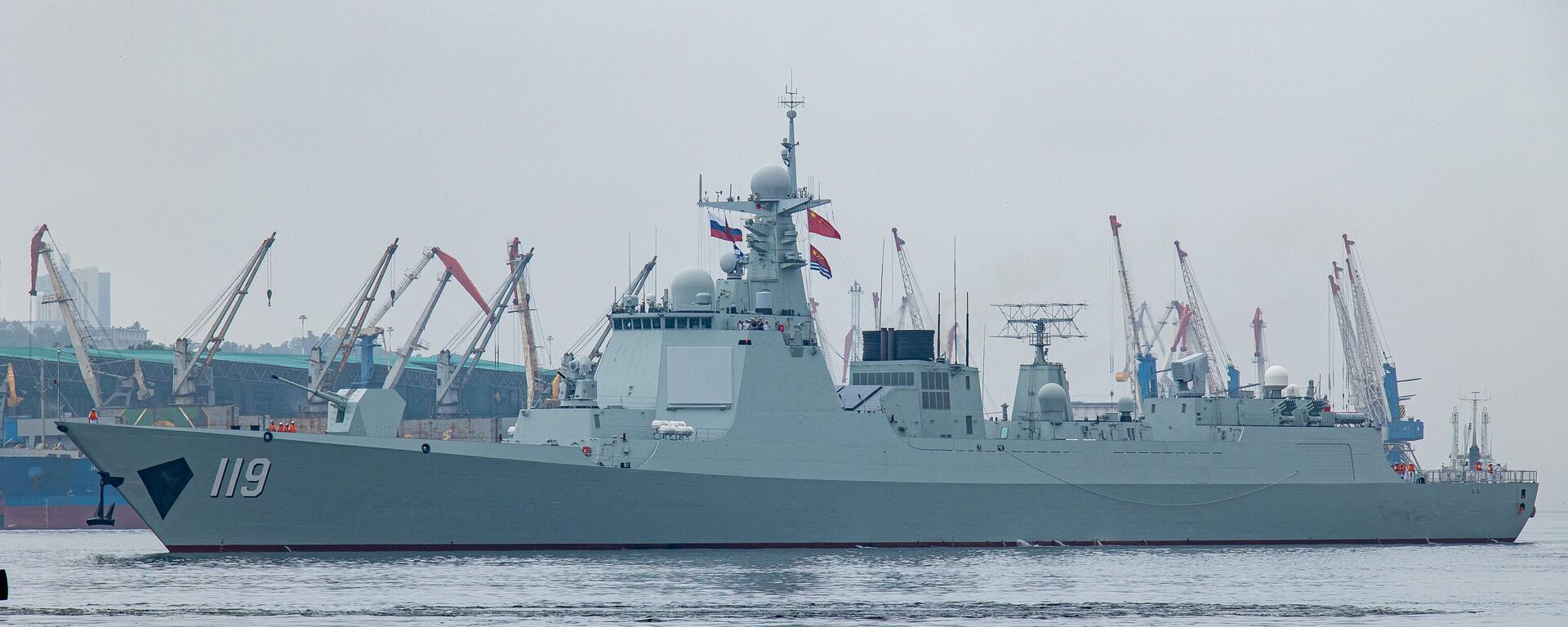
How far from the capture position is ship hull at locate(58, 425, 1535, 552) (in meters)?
28.9

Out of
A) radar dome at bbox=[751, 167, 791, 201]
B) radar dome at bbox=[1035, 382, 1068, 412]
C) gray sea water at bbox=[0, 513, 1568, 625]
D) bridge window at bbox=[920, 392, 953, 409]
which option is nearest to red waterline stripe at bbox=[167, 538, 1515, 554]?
gray sea water at bbox=[0, 513, 1568, 625]

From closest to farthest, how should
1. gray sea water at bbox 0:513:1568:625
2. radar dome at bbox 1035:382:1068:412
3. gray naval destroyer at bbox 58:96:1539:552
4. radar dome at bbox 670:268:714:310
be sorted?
gray sea water at bbox 0:513:1568:625, gray naval destroyer at bbox 58:96:1539:552, radar dome at bbox 670:268:714:310, radar dome at bbox 1035:382:1068:412

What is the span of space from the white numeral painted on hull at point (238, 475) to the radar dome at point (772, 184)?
11.6 metres

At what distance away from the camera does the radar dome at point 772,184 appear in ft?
115

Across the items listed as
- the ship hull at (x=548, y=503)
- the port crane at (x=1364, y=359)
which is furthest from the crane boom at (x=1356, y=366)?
the ship hull at (x=548, y=503)

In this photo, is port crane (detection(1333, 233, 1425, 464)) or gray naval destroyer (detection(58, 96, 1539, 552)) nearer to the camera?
gray naval destroyer (detection(58, 96, 1539, 552))

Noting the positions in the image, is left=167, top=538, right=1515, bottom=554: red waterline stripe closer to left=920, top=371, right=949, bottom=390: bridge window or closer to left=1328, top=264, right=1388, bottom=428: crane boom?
left=920, top=371, right=949, bottom=390: bridge window

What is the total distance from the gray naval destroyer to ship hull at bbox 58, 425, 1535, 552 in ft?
0.13

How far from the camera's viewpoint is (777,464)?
32.2 meters

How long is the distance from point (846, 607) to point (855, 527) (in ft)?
33.9

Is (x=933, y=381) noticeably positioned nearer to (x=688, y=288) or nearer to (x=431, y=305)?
(x=688, y=288)

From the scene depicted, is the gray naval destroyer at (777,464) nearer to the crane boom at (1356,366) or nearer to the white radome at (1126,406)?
the white radome at (1126,406)

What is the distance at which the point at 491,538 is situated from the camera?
99.5 ft

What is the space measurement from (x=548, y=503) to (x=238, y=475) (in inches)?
210
